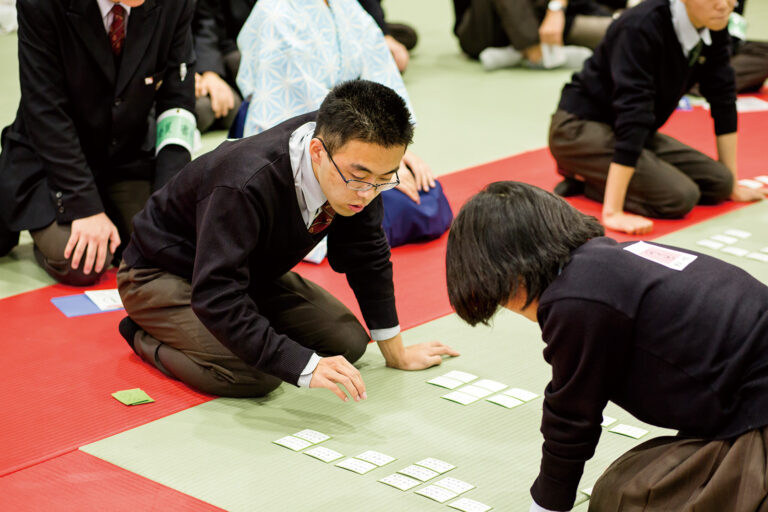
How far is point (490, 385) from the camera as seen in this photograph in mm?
2748

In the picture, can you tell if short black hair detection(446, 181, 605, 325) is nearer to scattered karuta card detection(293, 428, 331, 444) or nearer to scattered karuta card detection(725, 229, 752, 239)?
scattered karuta card detection(293, 428, 331, 444)

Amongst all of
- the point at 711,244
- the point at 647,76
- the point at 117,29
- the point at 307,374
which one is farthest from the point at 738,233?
the point at 117,29

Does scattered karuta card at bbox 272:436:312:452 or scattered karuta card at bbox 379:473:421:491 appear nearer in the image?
scattered karuta card at bbox 379:473:421:491

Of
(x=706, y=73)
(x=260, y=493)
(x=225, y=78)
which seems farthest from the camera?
(x=225, y=78)

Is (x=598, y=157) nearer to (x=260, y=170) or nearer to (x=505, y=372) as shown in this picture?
(x=505, y=372)

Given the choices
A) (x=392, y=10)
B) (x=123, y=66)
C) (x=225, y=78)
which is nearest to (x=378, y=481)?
(x=123, y=66)

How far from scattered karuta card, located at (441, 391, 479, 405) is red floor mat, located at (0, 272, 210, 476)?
27.2 inches

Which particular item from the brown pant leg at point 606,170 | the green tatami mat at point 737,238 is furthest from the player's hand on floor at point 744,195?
the brown pant leg at point 606,170

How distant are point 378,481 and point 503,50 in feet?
16.3

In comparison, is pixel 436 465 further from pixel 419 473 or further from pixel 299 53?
pixel 299 53

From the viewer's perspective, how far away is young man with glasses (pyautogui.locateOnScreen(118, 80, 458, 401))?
238cm

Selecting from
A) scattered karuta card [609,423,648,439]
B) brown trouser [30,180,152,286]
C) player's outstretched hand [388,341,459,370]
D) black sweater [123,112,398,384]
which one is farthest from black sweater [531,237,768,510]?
brown trouser [30,180,152,286]

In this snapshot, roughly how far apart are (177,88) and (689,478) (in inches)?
101

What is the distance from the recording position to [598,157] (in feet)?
13.9
